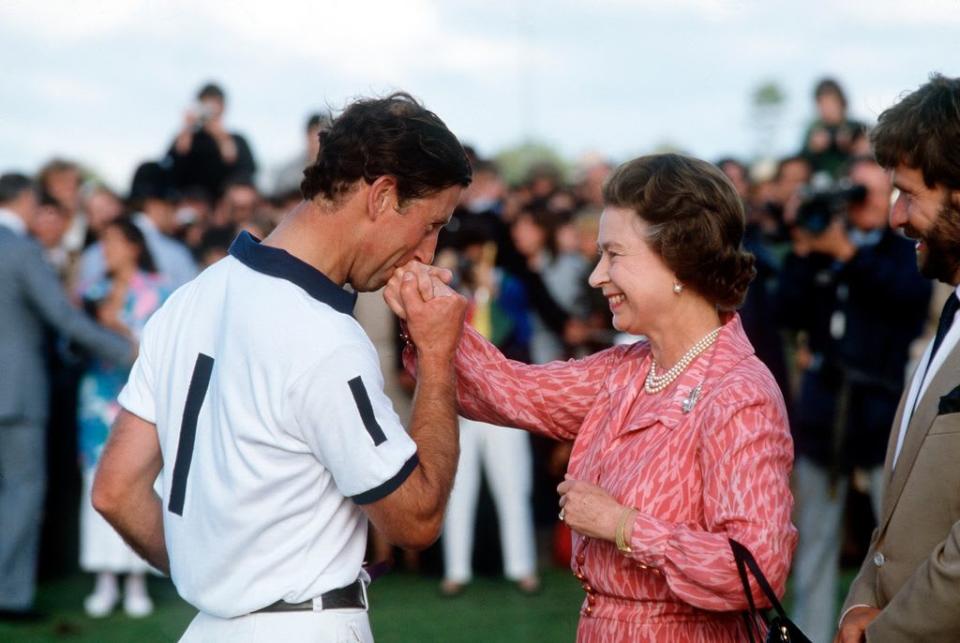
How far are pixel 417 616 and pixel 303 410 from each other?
498cm

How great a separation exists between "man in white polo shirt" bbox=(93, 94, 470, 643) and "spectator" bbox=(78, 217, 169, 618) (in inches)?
193

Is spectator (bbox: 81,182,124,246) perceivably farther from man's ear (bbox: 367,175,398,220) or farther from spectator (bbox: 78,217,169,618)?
man's ear (bbox: 367,175,398,220)

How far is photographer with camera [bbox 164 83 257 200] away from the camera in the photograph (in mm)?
11688

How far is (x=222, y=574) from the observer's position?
2.79 metres

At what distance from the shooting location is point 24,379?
756cm

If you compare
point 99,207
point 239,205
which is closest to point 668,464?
point 239,205

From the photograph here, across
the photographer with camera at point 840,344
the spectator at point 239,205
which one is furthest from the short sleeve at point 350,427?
the spectator at point 239,205

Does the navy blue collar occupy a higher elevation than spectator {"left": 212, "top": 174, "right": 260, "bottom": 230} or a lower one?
higher

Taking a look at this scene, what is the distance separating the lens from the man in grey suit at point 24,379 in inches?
293

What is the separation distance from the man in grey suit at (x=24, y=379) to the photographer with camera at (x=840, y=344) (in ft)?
13.0

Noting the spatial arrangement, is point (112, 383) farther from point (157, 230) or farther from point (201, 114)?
point (201, 114)

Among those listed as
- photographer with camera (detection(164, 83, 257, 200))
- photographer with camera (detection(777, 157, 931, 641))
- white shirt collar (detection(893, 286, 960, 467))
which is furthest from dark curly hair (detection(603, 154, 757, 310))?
photographer with camera (detection(164, 83, 257, 200))

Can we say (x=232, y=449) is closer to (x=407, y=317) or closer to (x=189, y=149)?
(x=407, y=317)

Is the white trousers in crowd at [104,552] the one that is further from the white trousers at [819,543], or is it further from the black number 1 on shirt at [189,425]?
the black number 1 on shirt at [189,425]
